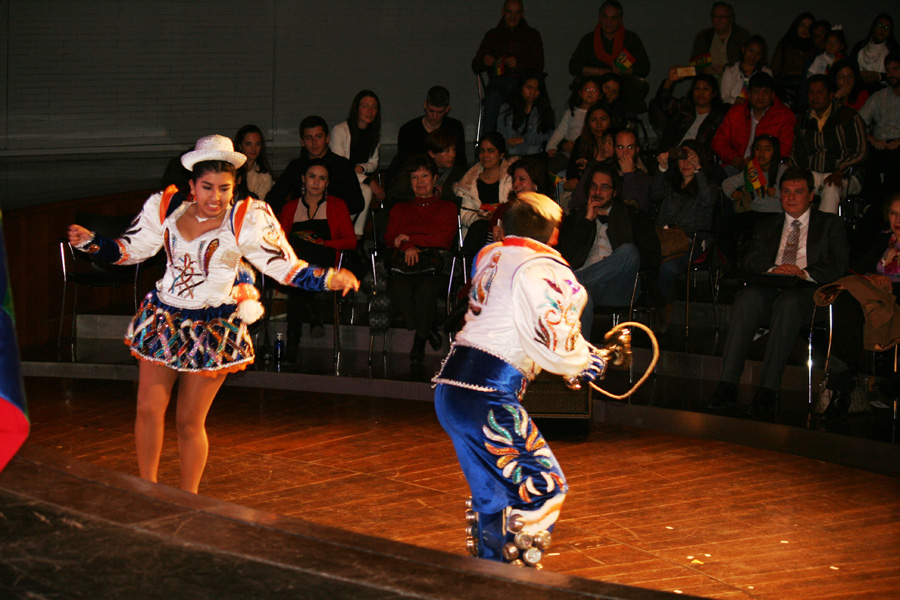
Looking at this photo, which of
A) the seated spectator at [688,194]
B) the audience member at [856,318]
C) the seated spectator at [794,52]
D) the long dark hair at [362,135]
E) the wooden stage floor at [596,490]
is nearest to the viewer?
the wooden stage floor at [596,490]

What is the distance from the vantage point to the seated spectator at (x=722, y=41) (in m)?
9.44

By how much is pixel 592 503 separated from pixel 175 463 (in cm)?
204

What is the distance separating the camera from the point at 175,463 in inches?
194

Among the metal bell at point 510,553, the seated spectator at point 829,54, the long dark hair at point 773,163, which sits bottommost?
the metal bell at point 510,553

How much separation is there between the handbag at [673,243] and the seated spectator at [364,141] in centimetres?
251

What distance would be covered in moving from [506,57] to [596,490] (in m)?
5.29

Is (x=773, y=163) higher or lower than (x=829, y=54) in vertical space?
lower

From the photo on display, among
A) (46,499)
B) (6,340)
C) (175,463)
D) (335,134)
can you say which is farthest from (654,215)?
(6,340)

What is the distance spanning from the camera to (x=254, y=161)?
7.69 m

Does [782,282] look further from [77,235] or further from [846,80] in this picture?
[77,235]

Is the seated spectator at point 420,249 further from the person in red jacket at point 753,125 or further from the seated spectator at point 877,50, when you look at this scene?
the seated spectator at point 877,50

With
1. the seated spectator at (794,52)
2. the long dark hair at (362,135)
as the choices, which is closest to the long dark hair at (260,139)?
the long dark hair at (362,135)

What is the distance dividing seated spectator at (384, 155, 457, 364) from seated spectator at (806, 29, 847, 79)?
4088 millimetres

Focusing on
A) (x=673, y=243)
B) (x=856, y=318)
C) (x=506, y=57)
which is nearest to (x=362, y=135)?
(x=506, y=57)
